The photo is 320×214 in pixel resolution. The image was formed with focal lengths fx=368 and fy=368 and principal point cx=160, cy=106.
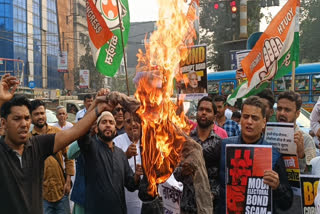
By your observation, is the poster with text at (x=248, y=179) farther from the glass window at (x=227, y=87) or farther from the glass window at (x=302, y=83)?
the glass window at (x=227, y=87)

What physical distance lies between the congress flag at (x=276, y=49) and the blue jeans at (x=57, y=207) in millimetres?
3463

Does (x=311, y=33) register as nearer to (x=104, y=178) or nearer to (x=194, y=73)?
(x=194, y=73)

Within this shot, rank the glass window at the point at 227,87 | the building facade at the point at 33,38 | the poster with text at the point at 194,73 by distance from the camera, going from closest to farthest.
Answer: the poster with text at the point at 194,73
the glass window at the point at 227,87
the building facade at the point at 33,38

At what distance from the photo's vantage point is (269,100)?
203 inches

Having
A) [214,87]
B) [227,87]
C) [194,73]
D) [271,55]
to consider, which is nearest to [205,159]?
[271,55]

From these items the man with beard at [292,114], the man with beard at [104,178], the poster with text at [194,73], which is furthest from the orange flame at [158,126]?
the poster with text at [194,73]

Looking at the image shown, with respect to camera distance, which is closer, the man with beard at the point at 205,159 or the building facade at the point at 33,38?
the man with beard at the point at 205,159

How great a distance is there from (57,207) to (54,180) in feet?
1.25

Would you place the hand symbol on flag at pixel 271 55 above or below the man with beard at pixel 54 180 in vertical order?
above

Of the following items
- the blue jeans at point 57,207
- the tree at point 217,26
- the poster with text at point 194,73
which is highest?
the tree at point 217,26

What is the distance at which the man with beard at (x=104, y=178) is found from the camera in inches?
157

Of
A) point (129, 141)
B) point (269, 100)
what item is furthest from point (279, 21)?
point (129, 141)

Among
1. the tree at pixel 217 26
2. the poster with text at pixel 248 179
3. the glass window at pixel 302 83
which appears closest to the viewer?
the poster with text at pixel 248 179

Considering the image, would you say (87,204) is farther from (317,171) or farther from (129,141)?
(317,171)
